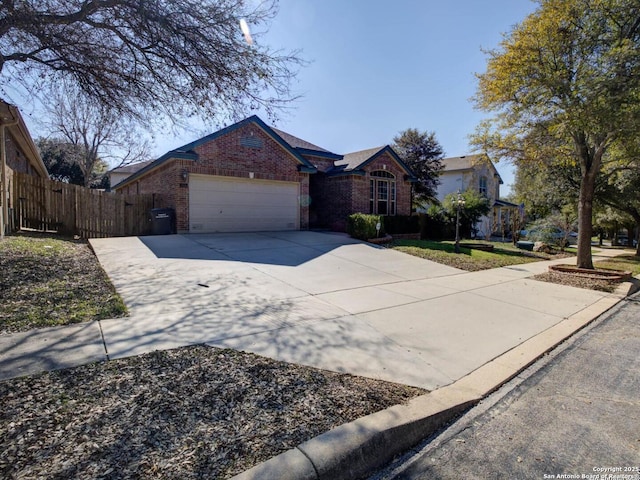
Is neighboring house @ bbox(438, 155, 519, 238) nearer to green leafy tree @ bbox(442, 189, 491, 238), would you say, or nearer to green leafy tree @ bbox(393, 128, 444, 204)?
green leafy tree @ bbox(393, 128, 444, 204)

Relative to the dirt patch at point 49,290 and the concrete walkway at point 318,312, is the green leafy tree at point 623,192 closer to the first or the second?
the concrete walkway at point 318,312

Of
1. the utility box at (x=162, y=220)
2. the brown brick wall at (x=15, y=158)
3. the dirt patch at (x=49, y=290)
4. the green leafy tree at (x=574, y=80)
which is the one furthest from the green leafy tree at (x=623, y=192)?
the brown brick wall at (x=15, y=158)

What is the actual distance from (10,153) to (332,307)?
586 inches

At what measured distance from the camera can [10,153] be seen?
13.6m

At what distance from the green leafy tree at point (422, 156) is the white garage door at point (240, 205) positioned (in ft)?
42.4

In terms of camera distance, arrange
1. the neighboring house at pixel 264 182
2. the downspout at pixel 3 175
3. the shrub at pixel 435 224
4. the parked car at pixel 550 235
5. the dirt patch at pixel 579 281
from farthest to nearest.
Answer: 1. the shrub at pixel 435 224
2. the parked car at pixel 550 235
3. the neighboring house at pixel 264 182
4. the downspout at pixel 3 175
5. the dirt patch at pixel 579 281

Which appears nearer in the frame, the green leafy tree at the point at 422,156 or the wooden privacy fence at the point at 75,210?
the wooden privacy fence at the point at 75,210

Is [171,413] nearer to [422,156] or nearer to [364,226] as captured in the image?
[364,226]

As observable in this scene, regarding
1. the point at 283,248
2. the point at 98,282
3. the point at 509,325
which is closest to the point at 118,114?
the point at 98,282

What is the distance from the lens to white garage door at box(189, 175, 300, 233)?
13672 mm

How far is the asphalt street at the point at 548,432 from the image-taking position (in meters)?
2.45

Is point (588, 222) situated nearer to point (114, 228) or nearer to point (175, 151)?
point (175, 151)

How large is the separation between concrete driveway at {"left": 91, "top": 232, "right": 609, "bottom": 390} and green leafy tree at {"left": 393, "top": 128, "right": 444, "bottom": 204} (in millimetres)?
16088

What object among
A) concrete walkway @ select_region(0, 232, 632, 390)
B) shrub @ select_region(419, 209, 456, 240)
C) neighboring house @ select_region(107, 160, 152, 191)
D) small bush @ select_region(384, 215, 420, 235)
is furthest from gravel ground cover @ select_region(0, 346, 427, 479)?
neighboring house @ select_region(107, 160, 152, 191)
